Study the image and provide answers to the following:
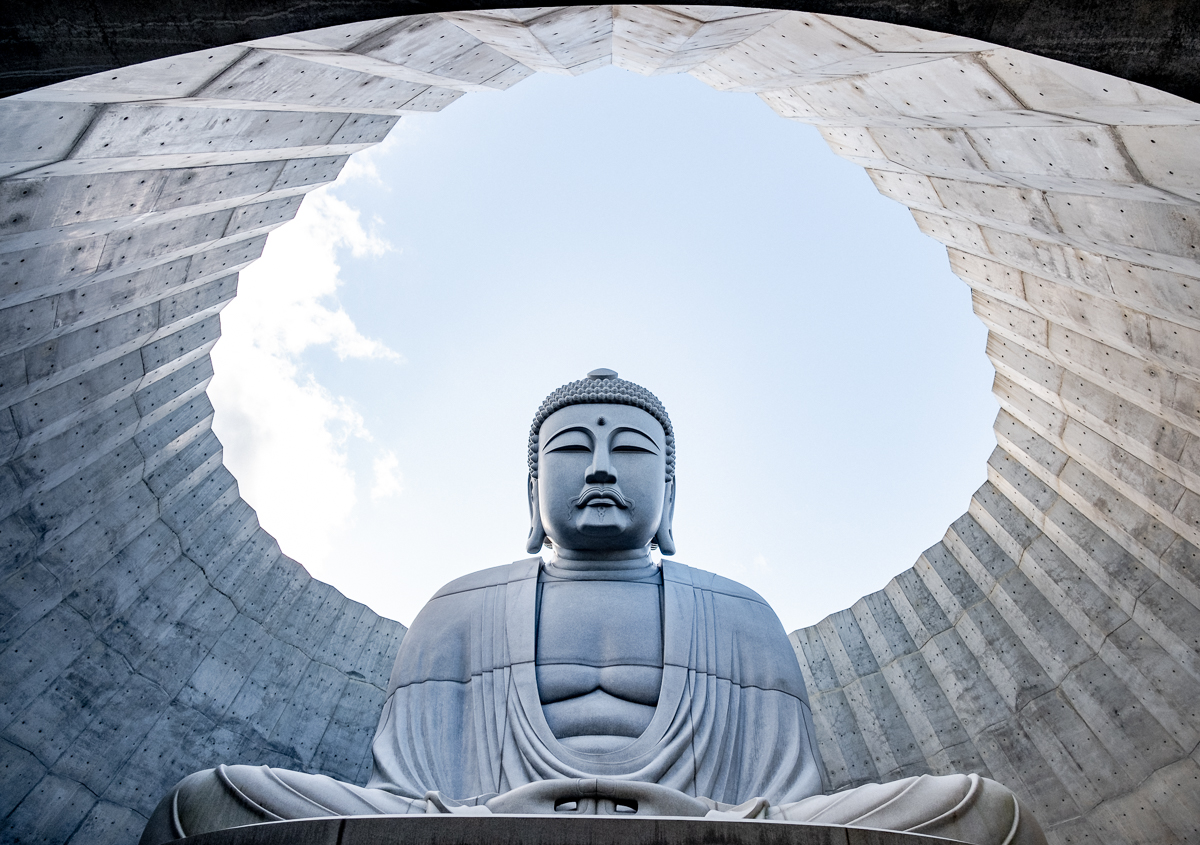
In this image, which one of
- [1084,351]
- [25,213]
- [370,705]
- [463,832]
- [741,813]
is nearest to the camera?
[463,832]

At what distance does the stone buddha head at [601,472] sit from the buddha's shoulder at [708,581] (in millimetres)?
242

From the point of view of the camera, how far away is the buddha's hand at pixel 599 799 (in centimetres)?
330

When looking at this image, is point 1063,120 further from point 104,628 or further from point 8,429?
point 104,628

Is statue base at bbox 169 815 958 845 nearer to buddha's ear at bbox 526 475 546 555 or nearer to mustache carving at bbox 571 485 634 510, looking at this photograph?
mustache carving at bbox 571 485 634 510

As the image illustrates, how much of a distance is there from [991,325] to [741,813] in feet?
14.5

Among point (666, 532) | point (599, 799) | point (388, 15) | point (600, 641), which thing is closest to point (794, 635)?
point (666, 532)

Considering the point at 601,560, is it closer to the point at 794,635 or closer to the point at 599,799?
the point at 599,799

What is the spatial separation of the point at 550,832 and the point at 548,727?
2.02 metres

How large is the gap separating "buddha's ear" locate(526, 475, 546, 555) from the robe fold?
39 cm

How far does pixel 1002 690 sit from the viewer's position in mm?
6461

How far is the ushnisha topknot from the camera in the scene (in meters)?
5.89

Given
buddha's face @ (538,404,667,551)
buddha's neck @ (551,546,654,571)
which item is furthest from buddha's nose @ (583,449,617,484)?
buddha's neck @ (551,546,654,571)

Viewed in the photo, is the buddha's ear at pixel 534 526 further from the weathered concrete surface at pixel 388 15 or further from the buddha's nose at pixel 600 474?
the weathered concrete surface at pixel 388 15

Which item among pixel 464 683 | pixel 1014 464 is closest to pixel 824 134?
pixel 1014 464
